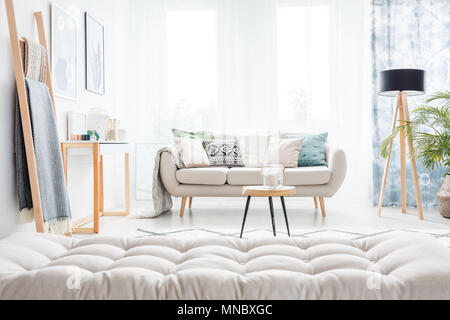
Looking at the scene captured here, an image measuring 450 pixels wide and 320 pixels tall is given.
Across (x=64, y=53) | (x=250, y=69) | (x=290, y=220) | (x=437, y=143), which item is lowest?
(x=290, y=220)

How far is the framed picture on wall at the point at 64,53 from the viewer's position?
122 inches

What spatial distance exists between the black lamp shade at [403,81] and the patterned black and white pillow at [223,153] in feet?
5.14

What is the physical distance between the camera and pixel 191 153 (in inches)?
149

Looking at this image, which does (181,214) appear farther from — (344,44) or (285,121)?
(344,44)

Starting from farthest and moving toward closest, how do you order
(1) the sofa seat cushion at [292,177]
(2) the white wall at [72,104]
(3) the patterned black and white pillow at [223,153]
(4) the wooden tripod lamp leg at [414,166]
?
(3) the patterned black and white pillow at [223,153] < (4) the wooden tripod lamp leg at [414,166] < (1) the sofa seat cushion at [292,177] < (2) the white wall at [72,104]

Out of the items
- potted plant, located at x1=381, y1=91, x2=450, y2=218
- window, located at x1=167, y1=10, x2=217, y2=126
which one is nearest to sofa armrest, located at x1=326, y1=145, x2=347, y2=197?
potted plant, located at x1=381, y1=91, x2=450, y2=218

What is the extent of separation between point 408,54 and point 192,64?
2.45 metres

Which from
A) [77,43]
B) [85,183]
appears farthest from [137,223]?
[77,43]

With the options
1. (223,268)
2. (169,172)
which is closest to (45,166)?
(169,172)

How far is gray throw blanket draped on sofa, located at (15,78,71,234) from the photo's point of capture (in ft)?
8.19

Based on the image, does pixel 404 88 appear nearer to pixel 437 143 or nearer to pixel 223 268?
pixel 437 143

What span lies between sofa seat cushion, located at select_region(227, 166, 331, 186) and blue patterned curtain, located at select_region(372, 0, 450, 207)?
1123mm

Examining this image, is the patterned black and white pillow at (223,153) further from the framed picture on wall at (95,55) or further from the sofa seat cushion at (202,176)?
the framed picture on wall at (95,55)

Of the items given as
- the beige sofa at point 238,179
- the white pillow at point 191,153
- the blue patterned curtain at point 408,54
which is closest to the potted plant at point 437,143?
the blue patterned curtain at point 408,54
